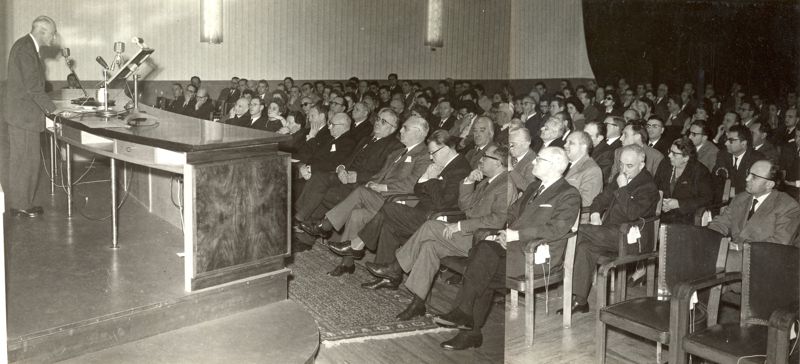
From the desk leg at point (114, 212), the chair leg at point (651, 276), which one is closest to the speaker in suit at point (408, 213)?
the chair leg at point (651, 276)

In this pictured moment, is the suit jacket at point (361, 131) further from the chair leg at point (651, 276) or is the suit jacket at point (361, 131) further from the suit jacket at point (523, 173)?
the chair leg at point (651, 276)

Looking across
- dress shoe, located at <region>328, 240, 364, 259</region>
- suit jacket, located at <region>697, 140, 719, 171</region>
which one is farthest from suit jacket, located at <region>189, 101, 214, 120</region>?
suit jacket, located at <region>697, 140, 719, 171</region>

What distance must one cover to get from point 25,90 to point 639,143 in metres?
4.07

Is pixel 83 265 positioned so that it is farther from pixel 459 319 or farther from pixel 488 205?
pixel 488 205

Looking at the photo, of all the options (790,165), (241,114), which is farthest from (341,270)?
(790,165)

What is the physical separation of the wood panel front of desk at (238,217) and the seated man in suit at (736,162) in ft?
10.7

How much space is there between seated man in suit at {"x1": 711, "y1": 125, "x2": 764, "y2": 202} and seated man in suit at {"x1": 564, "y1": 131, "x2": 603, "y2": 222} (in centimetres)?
109

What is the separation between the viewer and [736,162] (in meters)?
4.95

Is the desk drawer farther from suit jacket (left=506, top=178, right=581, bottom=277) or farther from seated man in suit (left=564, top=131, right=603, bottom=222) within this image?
seated man in suit (left=564, top=131, right=603, bottom=222)

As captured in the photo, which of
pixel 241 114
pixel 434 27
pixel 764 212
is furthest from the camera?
pixel 434 27

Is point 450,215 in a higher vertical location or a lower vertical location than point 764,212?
lower

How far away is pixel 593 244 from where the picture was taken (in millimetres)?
3809

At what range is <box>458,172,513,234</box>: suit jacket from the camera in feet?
11.6

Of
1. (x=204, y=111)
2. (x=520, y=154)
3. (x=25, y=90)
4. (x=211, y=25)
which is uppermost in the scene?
(x=211, y=25)
